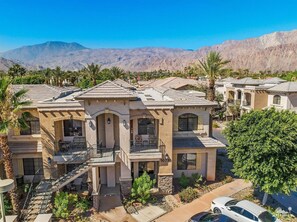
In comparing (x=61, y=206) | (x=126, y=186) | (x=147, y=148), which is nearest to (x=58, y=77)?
(x=147, y=148)

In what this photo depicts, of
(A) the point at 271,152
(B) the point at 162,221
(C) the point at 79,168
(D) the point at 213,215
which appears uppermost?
(A) the point at 271,152

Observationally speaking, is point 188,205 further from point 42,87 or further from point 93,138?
point 42,87

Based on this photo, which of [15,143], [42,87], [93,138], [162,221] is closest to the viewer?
[162,221]

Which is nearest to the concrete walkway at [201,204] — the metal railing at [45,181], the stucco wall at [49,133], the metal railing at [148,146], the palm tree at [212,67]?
the metal railing at [148,146]

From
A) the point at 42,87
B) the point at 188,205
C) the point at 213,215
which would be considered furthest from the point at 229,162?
the point at 42,87

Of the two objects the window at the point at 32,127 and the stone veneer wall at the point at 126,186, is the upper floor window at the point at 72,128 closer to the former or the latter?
the window at the point at 32,127

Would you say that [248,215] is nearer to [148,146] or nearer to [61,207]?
[148,146]

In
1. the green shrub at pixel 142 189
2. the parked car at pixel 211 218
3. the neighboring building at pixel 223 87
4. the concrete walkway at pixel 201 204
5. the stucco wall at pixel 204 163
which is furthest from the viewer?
the neighboring building at pixel 223 87
